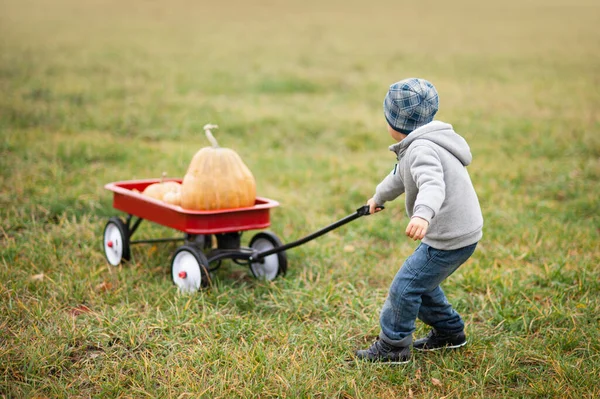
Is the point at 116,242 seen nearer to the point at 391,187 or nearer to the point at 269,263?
the point at 269,263

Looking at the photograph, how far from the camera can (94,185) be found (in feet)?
23.3

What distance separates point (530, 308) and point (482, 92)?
920 centimetres

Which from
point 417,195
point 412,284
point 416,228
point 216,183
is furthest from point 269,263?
point 416,228

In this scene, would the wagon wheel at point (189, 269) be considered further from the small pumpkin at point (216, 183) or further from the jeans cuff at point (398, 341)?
the jeans cuff at point (398, 341)

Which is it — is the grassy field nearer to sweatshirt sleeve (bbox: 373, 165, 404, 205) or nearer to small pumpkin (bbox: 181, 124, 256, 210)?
small pumpkin (bbox: 181, 124, 256, 210)

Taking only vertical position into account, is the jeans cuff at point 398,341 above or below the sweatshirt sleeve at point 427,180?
below

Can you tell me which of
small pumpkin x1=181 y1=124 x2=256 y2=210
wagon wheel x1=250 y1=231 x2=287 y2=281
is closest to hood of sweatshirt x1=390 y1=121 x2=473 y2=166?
small pumpkin x1=181 y1=124 x2=256 y2=210

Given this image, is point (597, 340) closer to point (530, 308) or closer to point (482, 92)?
point (530, 308)

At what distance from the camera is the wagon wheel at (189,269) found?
4.79m

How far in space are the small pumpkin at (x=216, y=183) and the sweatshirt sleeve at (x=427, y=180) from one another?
5.60 feet

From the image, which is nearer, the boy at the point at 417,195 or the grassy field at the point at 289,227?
the boy at the point at 417,195

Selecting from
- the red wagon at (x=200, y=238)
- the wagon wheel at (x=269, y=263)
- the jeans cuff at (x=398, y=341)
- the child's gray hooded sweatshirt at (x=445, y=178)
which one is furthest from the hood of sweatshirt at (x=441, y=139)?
the wagon wheel at (x=269, y=263)

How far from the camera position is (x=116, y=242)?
5453mm

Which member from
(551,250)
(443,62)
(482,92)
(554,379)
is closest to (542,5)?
(443,62)
